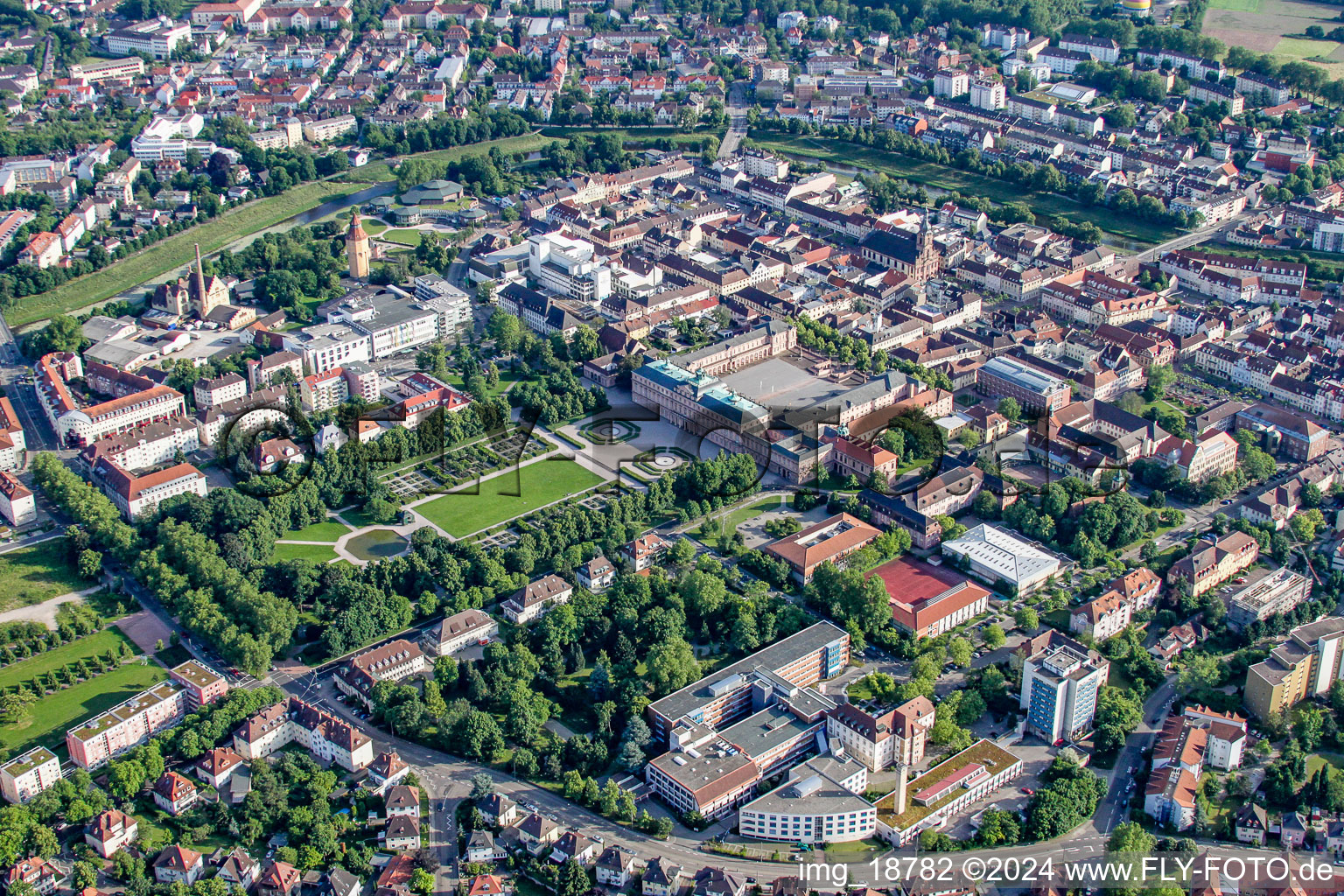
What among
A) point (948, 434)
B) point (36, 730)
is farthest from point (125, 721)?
point (948, 434)

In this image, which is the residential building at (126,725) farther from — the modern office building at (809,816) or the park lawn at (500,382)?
the park lawn at (500,382)

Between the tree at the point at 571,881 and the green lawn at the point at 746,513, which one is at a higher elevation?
the green lawn at the point at 746,513

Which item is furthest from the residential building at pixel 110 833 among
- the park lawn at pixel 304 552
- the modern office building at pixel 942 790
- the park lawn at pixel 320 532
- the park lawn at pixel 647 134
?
the park lawn at pixel 647 134

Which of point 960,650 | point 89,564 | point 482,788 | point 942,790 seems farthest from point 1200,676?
point 89,564

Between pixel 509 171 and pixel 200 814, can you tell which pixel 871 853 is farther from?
pixel 509 171

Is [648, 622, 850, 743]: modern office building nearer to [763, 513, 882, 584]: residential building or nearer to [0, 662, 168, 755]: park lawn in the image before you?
[763, 513, 882, 584]: residential building

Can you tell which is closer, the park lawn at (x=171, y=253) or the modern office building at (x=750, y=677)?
the modern office building at (x=750, y=677)
